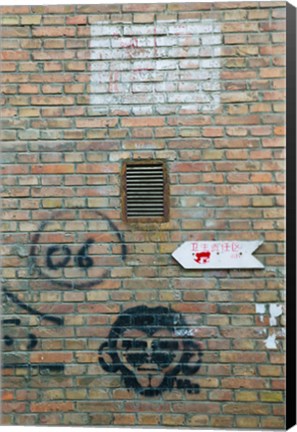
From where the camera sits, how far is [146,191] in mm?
4613

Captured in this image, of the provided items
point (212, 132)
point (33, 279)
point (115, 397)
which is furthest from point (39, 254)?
point (212, 132)

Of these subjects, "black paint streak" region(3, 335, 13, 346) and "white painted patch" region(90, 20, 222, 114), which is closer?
"white painted patch" region(90, 20, 222, 114)

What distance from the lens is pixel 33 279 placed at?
15.3 feet

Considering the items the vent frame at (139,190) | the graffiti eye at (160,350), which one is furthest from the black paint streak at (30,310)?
the vent frame at (139,190)

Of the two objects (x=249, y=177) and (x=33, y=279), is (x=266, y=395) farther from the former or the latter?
(x=33, y=279)

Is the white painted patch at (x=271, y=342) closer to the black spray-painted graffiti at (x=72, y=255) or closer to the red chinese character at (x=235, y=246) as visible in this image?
the red chinese character at (x=235, y=246)

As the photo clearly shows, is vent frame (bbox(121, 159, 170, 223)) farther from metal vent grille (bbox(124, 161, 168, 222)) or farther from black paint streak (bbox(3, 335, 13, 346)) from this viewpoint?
black paint streak (bbox(3, 335, 13, 346))

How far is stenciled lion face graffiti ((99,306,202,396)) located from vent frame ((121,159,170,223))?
0.59m

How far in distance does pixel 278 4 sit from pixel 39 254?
2278mm

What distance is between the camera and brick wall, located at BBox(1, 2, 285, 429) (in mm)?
4559

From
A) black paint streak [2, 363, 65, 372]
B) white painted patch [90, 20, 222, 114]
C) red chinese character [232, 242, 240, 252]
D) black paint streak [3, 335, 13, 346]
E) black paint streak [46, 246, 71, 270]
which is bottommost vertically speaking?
black paint streak [2, 363, 65, 372]

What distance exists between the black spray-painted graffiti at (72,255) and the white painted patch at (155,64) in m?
0.82

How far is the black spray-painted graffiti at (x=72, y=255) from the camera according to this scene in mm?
4625

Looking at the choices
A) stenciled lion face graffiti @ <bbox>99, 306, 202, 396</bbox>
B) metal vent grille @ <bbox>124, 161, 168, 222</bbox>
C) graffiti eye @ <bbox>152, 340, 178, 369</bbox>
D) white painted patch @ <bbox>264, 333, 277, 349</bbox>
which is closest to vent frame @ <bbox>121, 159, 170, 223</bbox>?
metal vent grille @ <bbox>124, 161, 168, 222</bbox>
